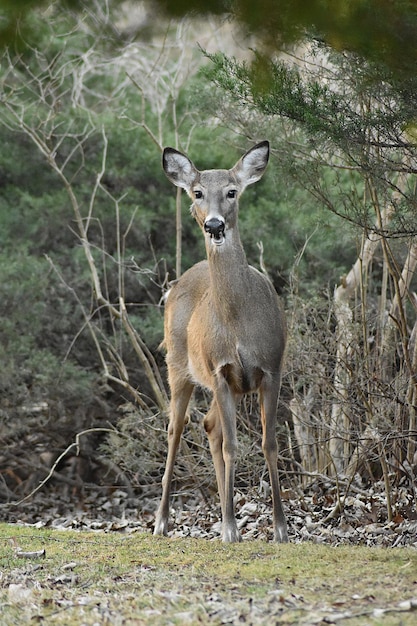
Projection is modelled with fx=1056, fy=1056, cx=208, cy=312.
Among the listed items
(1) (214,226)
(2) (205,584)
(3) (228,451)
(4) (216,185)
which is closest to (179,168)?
A: (4) (216,185)

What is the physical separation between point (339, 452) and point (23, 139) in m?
8.07

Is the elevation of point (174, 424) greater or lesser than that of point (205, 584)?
greater

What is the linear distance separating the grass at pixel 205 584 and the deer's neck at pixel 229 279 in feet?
5.77

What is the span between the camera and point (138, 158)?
51.0ft

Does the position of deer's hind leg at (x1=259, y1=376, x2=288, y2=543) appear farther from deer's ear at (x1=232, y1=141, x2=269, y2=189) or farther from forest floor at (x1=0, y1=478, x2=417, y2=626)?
deer's ear at (x1=232, y1=141, x2=269, y2=189)

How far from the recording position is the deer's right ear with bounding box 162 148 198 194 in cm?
823

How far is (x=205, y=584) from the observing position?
18.9 feet

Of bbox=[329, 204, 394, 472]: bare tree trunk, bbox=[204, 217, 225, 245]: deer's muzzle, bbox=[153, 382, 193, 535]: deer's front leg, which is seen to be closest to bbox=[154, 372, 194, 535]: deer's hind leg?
bbox=[153, 382, 193, 535]: deer's front leg

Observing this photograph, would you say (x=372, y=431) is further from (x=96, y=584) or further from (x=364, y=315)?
(x=96, y=584)

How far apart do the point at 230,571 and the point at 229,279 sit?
2.57 m

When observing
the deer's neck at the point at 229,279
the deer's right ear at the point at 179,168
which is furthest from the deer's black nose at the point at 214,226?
the deer's right ear at the point at 179,168

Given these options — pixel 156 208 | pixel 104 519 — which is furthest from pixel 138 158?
pixel 104 519

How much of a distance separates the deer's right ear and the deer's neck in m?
0.59

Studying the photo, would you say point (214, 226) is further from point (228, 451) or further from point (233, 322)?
point (228, 451)
